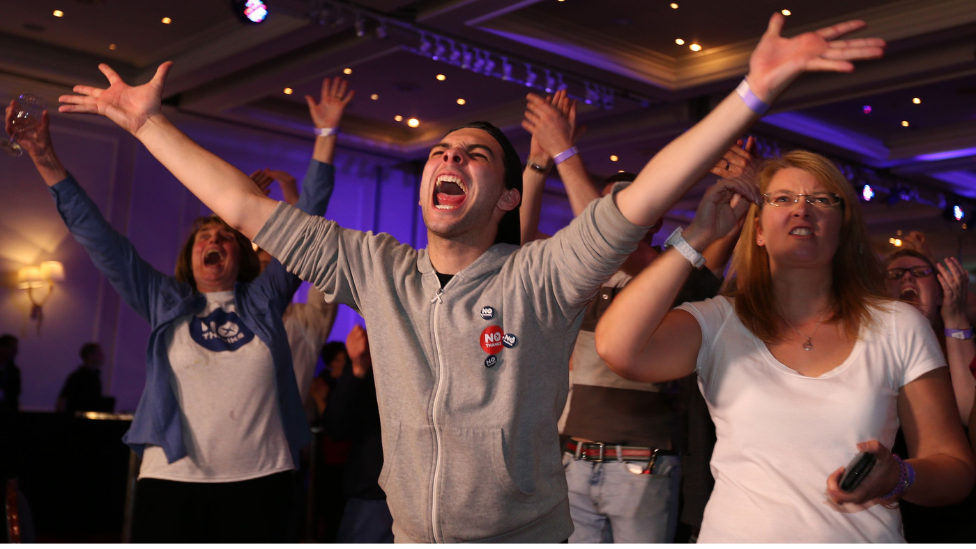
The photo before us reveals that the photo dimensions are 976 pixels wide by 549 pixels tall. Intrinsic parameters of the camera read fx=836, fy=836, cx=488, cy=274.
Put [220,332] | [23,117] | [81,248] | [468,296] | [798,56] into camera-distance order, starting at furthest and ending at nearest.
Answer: [81,248] < [220,332] < [23,117] < [468,296] < [798,56]

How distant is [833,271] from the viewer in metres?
1.78

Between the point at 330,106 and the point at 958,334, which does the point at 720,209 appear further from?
the point at 958,334

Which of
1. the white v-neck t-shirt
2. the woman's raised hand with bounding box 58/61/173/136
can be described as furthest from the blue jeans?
the woman's raised hand with bounding box 58/61/173/136

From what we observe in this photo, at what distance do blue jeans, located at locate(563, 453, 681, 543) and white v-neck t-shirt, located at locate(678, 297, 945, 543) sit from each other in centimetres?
78

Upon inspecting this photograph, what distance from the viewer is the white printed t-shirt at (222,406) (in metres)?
2.63

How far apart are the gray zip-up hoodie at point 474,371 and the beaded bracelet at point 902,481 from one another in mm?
576

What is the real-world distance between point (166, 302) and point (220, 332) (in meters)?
0.22

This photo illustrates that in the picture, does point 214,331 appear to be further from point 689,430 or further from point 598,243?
point 598,243

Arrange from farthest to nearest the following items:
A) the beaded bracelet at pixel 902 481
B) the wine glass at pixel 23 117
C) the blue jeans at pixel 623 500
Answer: the blue jeans at pixel 623 500 → the wine glass at pixel 23 117 → the beaded bracelet at pixel 902 481

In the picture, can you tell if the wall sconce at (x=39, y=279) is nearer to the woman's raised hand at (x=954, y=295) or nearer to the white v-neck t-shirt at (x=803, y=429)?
the woman's raised hand at (x=954, y=295)

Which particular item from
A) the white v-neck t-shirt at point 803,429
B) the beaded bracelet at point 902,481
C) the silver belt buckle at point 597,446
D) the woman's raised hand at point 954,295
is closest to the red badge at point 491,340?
the white v-neck t-shirt at point 803,429

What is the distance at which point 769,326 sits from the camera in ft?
5.57

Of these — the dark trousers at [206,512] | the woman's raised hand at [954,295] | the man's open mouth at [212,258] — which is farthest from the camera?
the man's open mouth at [212,258]

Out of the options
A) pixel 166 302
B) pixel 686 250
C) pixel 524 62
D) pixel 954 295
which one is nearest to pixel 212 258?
pixel 166 302
